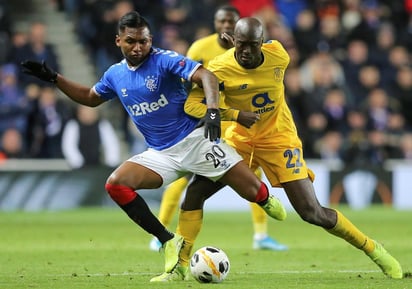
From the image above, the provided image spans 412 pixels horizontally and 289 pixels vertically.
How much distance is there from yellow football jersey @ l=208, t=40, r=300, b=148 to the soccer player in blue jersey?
1.36 feet

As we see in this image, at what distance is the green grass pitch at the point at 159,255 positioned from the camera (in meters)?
8.92

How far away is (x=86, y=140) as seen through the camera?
1814 cm

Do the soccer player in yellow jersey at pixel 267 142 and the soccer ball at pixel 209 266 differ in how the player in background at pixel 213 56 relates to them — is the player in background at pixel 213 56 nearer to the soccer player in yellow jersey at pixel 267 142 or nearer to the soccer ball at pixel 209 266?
the soccer player in yellow jersey at pixel 267 142

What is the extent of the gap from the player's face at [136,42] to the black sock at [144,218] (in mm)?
1161

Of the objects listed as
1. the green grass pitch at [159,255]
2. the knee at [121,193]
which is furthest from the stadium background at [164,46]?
the knee at [121,193]

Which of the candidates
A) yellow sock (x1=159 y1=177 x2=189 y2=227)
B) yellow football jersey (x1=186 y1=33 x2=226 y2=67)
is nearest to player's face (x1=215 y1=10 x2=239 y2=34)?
yellow football jersey (x1=186 y1=33 x2=226 y2=67)

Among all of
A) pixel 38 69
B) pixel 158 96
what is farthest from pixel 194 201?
pixel 38 69

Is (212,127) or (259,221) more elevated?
(212,127)

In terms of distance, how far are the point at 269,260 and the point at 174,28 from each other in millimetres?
9614

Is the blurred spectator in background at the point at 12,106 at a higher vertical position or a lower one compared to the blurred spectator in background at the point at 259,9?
lower

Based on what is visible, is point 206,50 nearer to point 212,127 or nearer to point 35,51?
point 212,127

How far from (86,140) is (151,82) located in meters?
9.38

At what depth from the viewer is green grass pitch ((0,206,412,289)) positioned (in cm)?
892

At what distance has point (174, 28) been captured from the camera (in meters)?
19.9
